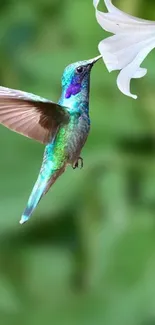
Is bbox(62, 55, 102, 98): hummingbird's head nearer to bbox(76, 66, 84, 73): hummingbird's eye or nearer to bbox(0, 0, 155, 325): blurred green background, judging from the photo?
bbox(76, 66, 84, 73): hummingbird's eye

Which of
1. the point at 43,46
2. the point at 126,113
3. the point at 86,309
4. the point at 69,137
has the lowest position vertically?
the point at 86,309

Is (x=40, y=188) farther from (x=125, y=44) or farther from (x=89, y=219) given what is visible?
Answer: (x=89, y=219)

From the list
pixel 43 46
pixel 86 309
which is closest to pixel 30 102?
pixel 86 309

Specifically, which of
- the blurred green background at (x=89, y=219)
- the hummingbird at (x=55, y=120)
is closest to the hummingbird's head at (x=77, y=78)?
the hummingbird at (x=55, y=120)

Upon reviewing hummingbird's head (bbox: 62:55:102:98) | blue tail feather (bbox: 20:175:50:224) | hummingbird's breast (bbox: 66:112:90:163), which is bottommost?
blue tail feather (bbox: 20:175:50:224)

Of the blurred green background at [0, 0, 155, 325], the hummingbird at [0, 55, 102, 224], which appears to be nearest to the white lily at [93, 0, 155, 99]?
the hummingbird at [0, 55, 102, 224]

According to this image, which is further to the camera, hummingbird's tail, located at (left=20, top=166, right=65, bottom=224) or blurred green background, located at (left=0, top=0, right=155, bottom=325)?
blurred green background, located at (left=0, top=0, right=155, bottom=325)

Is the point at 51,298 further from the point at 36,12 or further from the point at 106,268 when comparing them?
the point at 36,12
